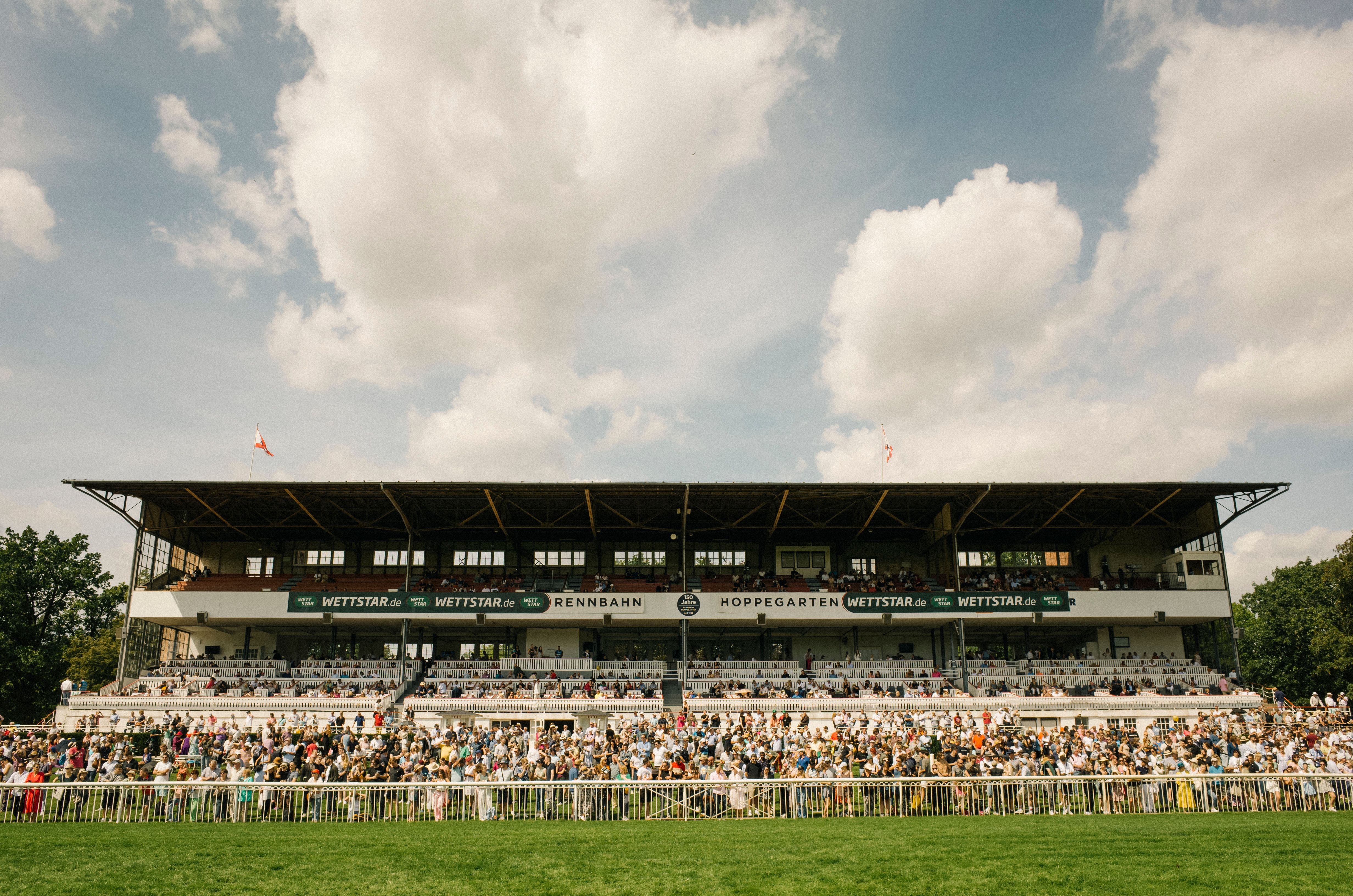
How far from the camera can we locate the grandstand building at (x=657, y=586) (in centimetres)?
3241

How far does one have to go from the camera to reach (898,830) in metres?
12.2

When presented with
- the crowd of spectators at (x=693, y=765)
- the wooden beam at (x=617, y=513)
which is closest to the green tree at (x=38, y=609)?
the crowd of spectators at (x=693, y=765)

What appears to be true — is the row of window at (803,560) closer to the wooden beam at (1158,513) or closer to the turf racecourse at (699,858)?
the wooden beam at (1158,513)

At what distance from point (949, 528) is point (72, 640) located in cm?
5011

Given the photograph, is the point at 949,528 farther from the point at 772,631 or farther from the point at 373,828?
the point at 373,828

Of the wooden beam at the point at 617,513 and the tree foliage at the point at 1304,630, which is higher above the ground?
the wooden beam at the point at 617,513

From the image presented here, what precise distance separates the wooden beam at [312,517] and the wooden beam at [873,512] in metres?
23.9

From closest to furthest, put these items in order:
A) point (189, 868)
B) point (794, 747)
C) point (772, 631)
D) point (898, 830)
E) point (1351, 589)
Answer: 1. point (189, 868)
2. point (898, 830)
3. point (794, 747)
4. point (772, 631)
5. point (1351, 589)

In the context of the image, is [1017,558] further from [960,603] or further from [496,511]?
[496,511]

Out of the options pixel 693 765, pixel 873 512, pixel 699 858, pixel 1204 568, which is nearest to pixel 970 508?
pixel 873 512

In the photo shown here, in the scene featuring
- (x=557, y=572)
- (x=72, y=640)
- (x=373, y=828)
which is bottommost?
(x=373, y=828)

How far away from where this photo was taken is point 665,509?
37062mm

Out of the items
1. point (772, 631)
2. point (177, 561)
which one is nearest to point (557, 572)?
point (772, 631)

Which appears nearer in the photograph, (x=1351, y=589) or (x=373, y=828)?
(x=373, y=828)
